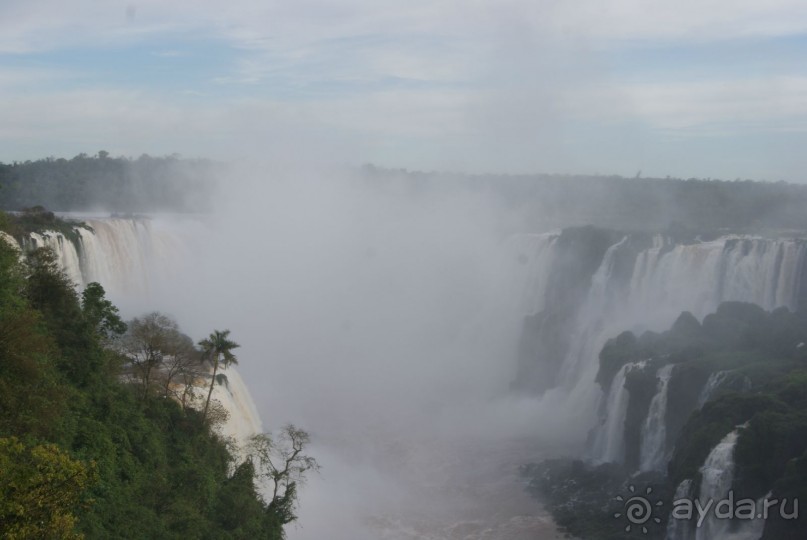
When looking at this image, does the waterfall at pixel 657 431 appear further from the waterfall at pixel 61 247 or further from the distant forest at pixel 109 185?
the distant forest at pixel 109 185

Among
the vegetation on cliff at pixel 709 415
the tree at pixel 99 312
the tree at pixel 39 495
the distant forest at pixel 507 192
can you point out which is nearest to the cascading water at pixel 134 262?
the tree at pixel 99 312

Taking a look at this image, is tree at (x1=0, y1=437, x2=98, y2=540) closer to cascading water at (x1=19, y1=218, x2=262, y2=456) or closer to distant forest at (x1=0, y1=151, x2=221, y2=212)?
cascading water at (x1=19, y1=218, x2=262, y2=456)

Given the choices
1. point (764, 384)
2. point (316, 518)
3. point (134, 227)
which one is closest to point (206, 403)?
point (316, 518)
